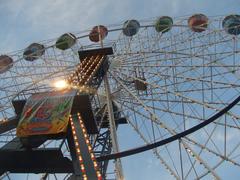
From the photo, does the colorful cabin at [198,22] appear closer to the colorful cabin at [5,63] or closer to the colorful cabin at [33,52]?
the colorful cabin at [33,52]

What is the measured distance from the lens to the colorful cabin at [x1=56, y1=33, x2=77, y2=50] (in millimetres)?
27219

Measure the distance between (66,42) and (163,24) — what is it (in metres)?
5.33

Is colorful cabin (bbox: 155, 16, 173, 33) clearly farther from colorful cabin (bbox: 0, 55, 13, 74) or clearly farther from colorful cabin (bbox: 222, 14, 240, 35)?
colorful cabin (bbox: 0, 55, 13, 74)

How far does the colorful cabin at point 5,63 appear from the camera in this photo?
25984 mm

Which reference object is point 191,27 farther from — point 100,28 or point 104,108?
point 104,108

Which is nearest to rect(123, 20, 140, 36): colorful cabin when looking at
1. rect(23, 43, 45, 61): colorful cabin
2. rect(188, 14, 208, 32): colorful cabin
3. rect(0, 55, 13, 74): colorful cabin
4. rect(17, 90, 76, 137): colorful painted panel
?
rect(188, 14, 208, 32): colorful cabin

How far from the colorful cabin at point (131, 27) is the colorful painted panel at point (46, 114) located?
9.82 m

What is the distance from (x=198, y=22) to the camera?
86.1ft

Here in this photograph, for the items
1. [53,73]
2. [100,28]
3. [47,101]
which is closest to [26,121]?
[47,101]

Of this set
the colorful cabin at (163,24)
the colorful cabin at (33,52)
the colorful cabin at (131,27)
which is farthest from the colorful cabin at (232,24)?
the colorful cabin at (33,52)

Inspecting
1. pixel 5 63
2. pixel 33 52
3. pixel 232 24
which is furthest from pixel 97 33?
pixel 232 24

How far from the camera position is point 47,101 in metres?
16.9

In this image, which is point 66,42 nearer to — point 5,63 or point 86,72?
point 5,63

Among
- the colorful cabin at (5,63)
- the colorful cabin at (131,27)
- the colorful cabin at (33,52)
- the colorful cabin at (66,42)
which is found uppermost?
the colorful cabin at (131,27)
